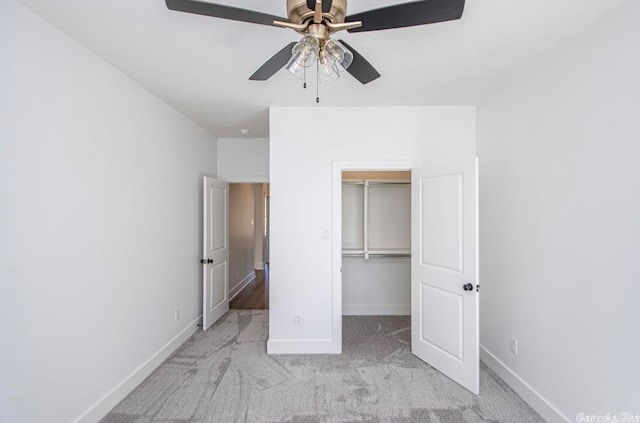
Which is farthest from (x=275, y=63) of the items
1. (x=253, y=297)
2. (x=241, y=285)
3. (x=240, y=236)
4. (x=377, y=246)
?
(x=241, y=285)

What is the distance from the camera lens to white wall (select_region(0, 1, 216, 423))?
156cm

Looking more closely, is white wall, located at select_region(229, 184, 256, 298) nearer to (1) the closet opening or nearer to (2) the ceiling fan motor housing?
(1) the closet opening

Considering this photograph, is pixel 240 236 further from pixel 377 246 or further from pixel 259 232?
pixel 377 246

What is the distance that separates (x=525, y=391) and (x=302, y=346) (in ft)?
6.36

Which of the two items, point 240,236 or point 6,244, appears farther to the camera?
point 240,236

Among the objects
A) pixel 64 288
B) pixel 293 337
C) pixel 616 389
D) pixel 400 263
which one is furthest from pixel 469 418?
pixel 64 288

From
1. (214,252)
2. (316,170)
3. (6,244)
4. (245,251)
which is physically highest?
(316,170)

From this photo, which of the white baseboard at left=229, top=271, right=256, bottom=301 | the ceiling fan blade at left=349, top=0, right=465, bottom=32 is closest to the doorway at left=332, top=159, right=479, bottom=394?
the ceiling fan blade at left=349, top=0, right=465, bottom=32

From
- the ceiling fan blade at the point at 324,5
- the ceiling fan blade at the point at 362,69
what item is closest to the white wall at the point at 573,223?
the ceiling fan blade at the point at 362,69

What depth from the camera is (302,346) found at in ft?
9.93

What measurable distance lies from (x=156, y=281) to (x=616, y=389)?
Answer: 3466 mm

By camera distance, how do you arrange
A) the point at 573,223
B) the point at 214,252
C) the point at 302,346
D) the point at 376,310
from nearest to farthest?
the point at 573,223 < the point at 302,346 < the point at 214,252 < the point at 376,310

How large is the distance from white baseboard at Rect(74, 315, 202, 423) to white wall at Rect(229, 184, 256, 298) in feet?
6.63

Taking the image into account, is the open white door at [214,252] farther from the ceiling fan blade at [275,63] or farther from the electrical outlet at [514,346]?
the electrical outlet at [514,346]
